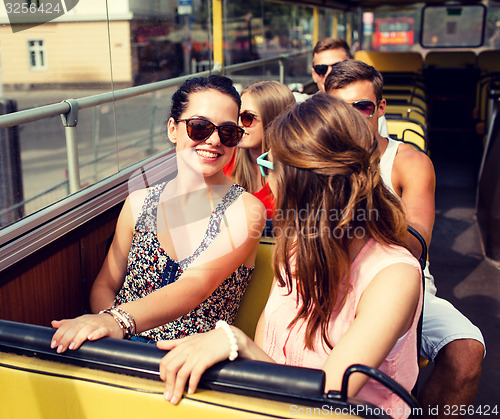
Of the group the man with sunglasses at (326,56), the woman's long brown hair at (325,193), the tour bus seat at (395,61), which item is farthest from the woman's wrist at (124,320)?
the tour bus seat at (395,61)

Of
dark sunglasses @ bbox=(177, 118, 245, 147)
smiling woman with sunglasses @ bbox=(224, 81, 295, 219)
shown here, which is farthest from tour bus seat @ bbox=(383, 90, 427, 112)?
dark sunglasses @ bbox=(177, 118, 245, 147)

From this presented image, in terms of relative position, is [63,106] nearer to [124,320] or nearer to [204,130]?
[204,130]

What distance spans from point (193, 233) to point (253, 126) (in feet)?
3.05

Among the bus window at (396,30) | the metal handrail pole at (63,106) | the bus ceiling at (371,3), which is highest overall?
the bus ceiling at (371,3)

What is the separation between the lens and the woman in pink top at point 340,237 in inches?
45.3

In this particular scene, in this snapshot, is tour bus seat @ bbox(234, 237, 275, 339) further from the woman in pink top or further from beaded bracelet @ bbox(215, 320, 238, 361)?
beaded bracelet @ bbox(215, 320, 238, 361)

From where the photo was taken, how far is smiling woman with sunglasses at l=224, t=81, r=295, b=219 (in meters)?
2.49

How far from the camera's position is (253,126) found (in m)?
2.49

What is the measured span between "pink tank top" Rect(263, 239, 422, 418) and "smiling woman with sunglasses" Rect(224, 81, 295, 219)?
1.22 m

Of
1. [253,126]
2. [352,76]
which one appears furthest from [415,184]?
[253,126]

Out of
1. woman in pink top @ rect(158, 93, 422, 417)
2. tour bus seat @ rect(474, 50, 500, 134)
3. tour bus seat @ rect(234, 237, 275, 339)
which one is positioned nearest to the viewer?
woman in pink top @ rect(158, 93, 422, 417)

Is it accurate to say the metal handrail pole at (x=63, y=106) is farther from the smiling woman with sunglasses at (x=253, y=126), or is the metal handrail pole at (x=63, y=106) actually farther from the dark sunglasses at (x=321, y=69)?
the dark sunglasses at (x=321, y=69)

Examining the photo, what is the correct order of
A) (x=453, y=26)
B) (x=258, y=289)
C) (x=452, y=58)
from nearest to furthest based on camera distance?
(x=258, y=289), (x=453, y=26), (x=452, y=58)

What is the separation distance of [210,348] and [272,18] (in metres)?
13.7
